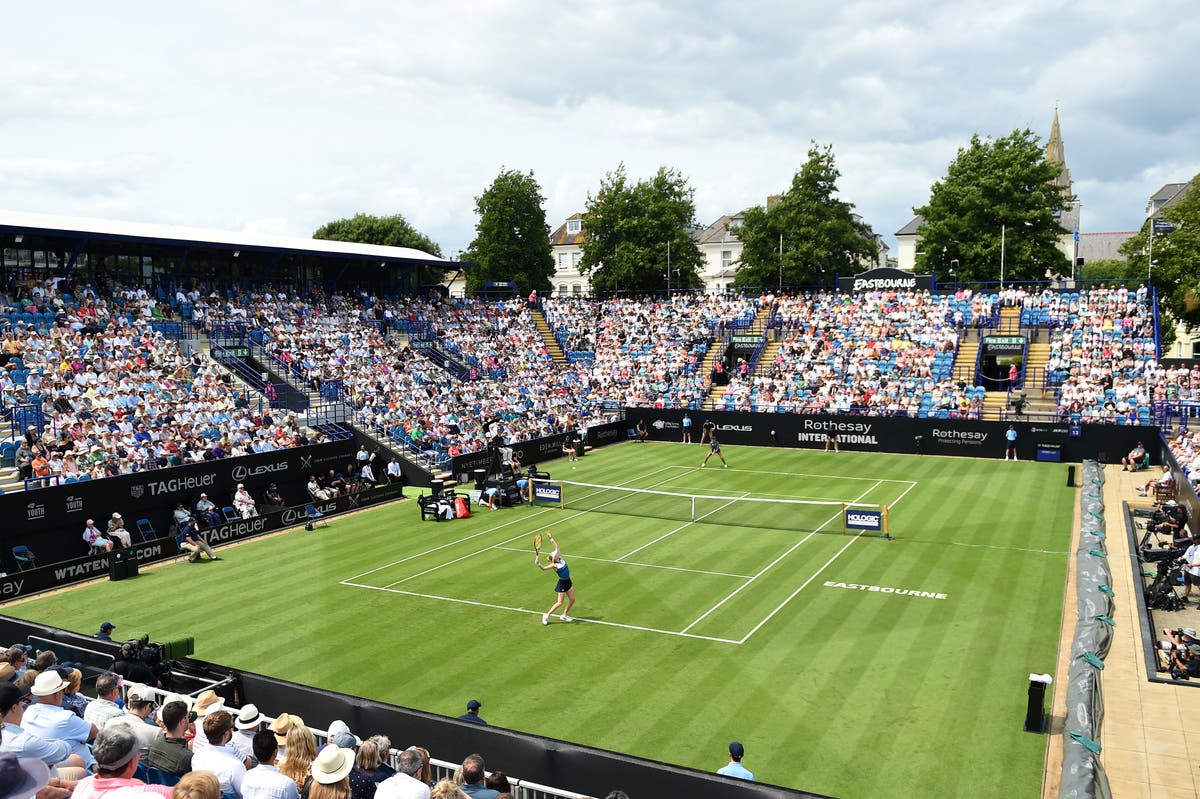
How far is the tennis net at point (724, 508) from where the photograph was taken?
27.9m

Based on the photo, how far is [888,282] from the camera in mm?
55750

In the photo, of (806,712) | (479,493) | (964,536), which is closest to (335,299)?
(479,493)

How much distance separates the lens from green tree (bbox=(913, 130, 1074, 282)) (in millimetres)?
63938

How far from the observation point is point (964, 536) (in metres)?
26.8

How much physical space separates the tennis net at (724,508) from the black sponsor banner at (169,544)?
661 cm

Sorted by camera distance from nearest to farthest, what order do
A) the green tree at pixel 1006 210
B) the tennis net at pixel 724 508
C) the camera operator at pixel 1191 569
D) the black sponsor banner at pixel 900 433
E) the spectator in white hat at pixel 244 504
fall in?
the camera operator at pixel 1191 569, the tennis net at pixel 724 508, the spectator in white hat at pixel 244 504, the black sponsor banner at pixel 900 433, the green tree at pixel 1006 210

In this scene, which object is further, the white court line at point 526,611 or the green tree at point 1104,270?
the green tree at point 1104,270

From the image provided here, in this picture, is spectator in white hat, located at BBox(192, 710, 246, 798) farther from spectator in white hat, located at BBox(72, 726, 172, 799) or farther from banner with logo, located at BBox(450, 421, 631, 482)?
banner with logo, located at BBox(450, 421, 631, 482)

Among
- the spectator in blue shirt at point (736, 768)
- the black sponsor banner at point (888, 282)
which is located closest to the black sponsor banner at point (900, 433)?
the black sponsor banner at point (888, 282)

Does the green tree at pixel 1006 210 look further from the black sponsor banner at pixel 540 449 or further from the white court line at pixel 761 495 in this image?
the white court line at pixel 761 495

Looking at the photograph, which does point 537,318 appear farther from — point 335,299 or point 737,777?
point 737,777

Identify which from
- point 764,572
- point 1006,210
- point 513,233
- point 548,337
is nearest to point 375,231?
point 513,233

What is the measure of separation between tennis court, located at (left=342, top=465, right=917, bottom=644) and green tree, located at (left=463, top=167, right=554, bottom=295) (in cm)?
4797

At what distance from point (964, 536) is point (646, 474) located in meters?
15.4
